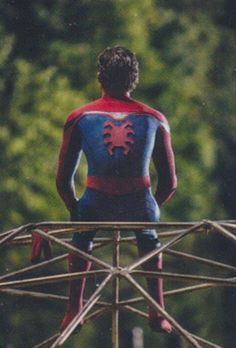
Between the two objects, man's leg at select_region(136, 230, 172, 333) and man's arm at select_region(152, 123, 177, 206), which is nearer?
man's leg at select_region(136, 230, 172, 333)

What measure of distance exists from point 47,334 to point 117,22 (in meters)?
5.04

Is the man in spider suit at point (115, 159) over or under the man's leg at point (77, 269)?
over

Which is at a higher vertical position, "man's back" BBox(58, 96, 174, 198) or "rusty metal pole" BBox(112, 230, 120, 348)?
"man's back" BBox(58, 96, 174, 198)

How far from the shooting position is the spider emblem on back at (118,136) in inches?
435

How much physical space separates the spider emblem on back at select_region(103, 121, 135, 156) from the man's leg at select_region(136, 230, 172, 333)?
0.62 m

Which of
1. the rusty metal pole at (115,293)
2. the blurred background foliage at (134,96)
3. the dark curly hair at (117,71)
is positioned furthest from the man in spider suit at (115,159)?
the blurred background foliage at (134,96)

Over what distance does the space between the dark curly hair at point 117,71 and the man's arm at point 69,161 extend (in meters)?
0.37

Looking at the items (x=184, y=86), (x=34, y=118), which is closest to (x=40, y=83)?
(x=34, y=118)

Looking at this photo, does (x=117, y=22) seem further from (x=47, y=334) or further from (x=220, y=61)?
(x=47, y=334)

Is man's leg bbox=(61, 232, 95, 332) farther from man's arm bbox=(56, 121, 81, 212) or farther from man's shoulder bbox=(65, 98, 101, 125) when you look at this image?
man's shoulder bbox=(65, 98, 101, 125)

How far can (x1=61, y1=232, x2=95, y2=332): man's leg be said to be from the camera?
1119 cm

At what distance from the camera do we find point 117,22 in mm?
25000

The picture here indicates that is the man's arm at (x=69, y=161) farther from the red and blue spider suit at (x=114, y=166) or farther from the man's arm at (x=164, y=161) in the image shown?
the man's arm at (x=164, y=161)

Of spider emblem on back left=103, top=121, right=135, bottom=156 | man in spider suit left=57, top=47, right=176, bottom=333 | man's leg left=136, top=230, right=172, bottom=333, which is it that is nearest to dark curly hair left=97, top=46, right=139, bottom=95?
man in spider suit left=57, top=47, right=176, bottom=333
